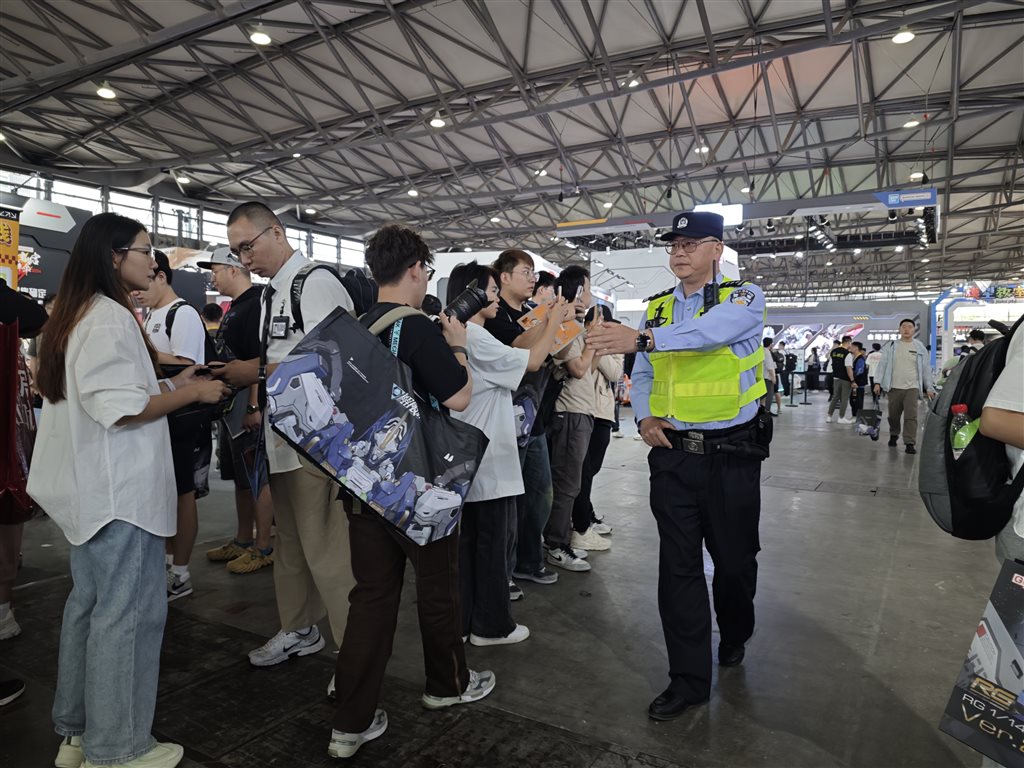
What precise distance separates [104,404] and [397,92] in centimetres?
1253

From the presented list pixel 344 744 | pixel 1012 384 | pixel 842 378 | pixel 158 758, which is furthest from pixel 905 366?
pixel 158 758

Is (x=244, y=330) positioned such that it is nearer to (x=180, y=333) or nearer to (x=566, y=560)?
(x=180, y=333)

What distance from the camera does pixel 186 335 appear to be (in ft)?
10.0

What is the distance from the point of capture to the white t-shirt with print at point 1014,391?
1.27 meters

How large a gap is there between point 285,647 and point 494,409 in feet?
4.13

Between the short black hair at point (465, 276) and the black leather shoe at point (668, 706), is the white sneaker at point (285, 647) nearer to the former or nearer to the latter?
the black leather shoe at point (668, 706)

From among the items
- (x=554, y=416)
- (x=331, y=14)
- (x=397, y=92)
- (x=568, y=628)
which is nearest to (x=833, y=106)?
(x=397, y=92)

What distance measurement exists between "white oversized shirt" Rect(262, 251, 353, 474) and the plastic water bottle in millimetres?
1869

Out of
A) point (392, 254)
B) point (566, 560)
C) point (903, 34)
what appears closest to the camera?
point (392, 254)

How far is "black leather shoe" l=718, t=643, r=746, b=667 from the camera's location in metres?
2.45

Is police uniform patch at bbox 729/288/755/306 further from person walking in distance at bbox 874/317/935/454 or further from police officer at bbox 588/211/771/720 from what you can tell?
person walking in distance at bbox 874/317/935/454

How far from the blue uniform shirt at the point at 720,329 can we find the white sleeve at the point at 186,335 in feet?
7.21

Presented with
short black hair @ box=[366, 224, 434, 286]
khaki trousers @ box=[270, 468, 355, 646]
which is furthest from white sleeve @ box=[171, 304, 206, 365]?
short black hair @ box=[366, 224, 434, 286]

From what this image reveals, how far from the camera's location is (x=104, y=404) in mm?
1622
